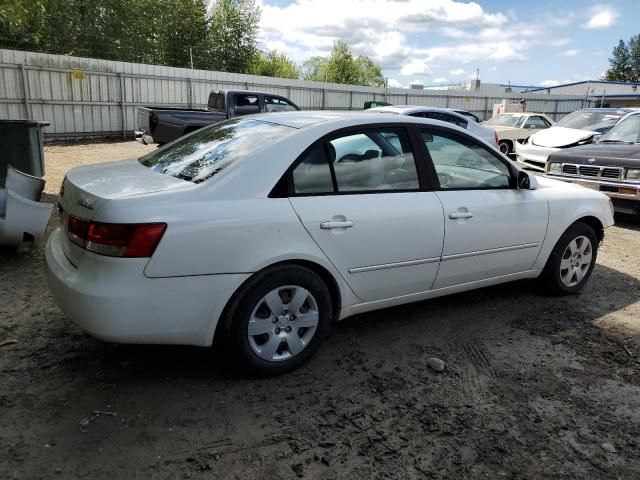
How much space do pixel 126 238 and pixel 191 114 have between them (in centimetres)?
1017

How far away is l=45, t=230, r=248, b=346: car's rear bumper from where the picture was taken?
2.69 m

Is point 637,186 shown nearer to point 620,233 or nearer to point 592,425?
point 620,233

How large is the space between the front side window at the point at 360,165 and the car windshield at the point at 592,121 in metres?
10.4

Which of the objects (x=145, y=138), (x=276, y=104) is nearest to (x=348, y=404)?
(x=145, y=138)

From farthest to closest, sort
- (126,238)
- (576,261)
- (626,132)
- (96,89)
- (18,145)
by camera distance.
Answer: (96,89), (626,132), (18,145), (576,261), (126,238)

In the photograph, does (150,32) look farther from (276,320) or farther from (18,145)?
(276,320)

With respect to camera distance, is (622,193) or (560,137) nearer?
(622,193)

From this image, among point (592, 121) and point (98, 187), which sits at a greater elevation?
point (592, 121)

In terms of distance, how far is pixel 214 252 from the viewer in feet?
9.34

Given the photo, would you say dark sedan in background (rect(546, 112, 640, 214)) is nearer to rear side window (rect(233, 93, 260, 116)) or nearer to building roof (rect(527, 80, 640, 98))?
rear side window (rect(233, 93, 260, 116))

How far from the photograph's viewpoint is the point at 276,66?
188ft

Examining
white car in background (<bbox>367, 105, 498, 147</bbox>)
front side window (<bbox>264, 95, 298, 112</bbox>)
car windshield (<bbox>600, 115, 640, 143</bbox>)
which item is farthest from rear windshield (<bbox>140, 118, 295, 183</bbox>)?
front side window (<bbox>264, 95, 298, 112</bbox>)

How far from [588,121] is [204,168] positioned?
471 inches

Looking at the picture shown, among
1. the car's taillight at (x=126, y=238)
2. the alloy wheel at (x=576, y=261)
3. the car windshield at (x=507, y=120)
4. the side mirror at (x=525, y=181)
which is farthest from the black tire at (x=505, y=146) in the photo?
the car's taillight at (x=126, y=238)
